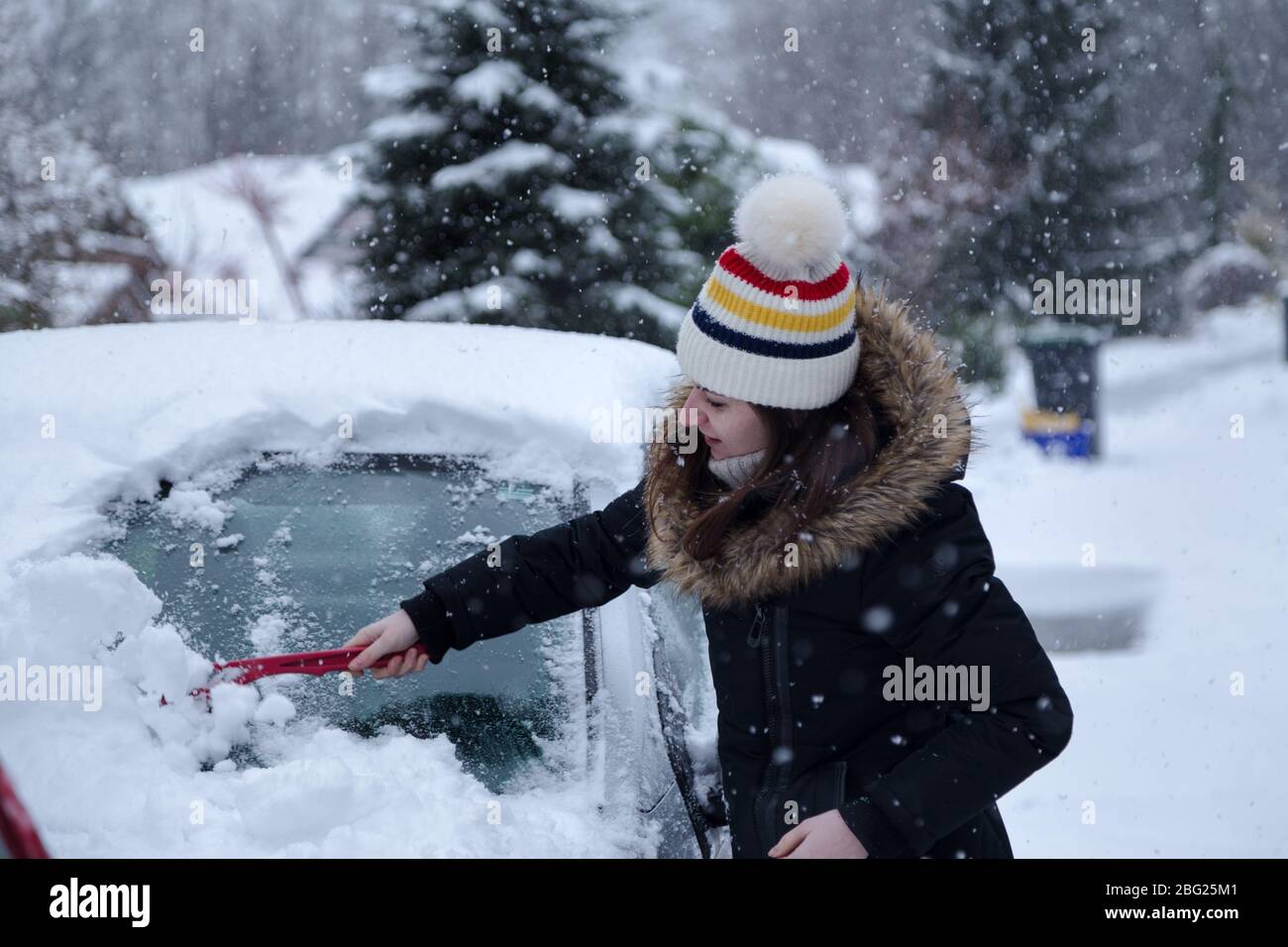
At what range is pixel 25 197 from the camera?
9164 mm

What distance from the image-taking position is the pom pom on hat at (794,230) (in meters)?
1.96

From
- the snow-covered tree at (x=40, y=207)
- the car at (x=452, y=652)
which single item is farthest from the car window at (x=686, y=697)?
the snow-covered tree at (x=40, y=207)

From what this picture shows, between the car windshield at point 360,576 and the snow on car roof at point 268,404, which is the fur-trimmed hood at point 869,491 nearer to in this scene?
the car windshield at point 360,576

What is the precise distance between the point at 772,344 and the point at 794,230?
183mm

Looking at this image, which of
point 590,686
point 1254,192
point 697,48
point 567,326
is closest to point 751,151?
point 567,326

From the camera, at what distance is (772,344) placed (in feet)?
6.39

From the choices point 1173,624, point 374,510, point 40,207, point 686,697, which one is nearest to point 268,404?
point 374,510

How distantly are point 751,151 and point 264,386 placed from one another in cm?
1015

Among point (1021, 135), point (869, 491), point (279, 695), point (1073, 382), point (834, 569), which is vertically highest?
point (1021, 135)

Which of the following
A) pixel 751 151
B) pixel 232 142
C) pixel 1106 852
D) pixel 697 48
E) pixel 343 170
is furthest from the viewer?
pixel 697 48

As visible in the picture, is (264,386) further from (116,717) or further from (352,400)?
(116,717)

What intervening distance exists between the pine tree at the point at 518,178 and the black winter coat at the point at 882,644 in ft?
21.9

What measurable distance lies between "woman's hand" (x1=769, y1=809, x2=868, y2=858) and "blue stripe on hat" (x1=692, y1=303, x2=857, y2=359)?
0.70 metres

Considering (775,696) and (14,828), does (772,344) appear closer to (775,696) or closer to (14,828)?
(775,696)
